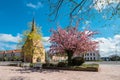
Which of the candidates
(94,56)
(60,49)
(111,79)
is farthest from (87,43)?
(94,56)

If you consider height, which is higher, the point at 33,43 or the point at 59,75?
the point at 33,43

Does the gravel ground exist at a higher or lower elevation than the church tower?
lower

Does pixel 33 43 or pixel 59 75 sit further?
pixel 33 43

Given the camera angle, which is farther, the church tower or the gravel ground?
the church tower

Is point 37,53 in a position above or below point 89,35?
below

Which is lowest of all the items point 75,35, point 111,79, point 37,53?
point 111,79

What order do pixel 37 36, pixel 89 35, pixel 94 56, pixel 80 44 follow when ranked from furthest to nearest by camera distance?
pixel 94 56 < pixel 37 36 < pixel 89 35 < pixel 80 44

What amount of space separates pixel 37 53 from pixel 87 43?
1407cm

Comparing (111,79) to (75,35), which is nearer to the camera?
(111,79)

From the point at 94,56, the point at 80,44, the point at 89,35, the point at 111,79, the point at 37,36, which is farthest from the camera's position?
the point at 94,56

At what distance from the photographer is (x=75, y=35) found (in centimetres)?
2523

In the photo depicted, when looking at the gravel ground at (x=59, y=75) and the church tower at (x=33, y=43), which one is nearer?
the gravel ground at (x=59, y=75)

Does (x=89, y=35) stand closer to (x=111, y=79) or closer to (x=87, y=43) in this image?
(x=87, y=43)

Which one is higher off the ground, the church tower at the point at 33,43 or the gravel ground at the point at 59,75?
the church tower at the point at 33,43
